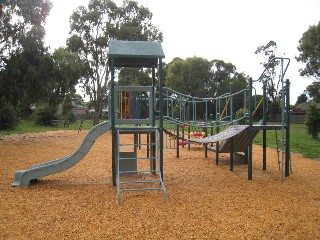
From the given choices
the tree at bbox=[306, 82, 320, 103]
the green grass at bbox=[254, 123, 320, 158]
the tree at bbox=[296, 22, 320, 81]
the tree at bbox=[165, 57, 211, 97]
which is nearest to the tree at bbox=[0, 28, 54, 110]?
the green grass at bbox=[254, 123, 320, 158]

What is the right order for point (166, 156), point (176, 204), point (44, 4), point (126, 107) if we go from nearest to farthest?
point (176, 204)
point (126, 107)
point (166, 156)
point (44, 4)

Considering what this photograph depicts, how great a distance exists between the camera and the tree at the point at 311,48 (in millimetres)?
30294

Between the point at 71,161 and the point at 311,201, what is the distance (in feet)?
15.3

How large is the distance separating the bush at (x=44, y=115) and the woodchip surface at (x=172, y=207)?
932 inches

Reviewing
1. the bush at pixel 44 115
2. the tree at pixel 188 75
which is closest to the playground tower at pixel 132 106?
the bush at pixel 44 115

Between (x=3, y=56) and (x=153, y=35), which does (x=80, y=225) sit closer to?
(x=3, y=56)

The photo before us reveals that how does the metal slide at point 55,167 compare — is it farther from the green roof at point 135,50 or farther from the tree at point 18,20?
the tree at point 18,20

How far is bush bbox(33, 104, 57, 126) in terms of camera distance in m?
31.5

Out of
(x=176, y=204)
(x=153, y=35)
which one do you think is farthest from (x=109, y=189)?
(x=153, y=35)

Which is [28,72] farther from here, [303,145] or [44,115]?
[44,115]

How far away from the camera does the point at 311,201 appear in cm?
582

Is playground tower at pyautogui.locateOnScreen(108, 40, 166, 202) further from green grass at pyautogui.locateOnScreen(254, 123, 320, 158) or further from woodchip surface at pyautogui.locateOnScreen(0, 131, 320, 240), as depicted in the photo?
green grass at pyautogui.locateOnScreen(254, 123, 320, 158)

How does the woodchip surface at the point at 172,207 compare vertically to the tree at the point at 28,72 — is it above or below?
below

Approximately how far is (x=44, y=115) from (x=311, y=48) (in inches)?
994
